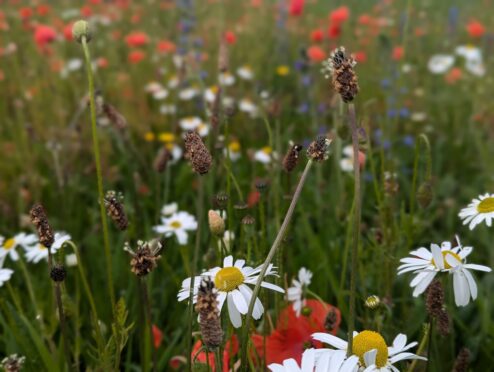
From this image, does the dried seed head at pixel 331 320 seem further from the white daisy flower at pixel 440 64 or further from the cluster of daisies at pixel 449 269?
the white daisy flower at pixel 440 64

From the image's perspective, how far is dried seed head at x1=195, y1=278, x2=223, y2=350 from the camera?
654 mm

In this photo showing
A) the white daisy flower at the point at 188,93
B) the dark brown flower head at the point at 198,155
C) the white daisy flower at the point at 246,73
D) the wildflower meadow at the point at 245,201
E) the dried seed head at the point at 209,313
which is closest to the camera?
the dried seed head at the point at 209,313

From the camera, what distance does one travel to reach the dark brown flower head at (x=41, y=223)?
0.86m

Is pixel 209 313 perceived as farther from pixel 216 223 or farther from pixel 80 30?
pixel 80 30

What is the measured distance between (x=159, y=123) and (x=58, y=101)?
43 centimetres

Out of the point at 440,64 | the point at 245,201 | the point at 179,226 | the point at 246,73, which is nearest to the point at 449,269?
the point at 179,226

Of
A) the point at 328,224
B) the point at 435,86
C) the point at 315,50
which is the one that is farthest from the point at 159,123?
the point at 435,86

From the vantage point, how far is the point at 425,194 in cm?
124

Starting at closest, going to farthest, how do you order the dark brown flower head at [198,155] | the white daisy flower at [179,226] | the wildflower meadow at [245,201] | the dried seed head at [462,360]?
the dark brown flower head at [198,155], the wildflower meadow at [245,201], the dried seed head at [462,360], the white daisy flower at [179,226]

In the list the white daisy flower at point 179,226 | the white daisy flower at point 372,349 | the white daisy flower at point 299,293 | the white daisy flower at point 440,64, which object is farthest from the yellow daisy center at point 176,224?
the white daisy flower at point 440,64

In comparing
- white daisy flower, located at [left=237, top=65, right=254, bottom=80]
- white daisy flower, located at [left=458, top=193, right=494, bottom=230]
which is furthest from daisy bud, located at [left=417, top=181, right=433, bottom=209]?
white daisy flower, located at [left=237, top=65, right=254, bottom=80]

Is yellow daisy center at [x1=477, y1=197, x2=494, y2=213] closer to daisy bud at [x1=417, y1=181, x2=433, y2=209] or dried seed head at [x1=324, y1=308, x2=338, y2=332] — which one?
daisy bud at [x1=417, y1=181, x2=433, y2=209]

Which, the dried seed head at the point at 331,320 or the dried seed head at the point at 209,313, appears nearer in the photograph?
the dried seed head at the point at 209,313

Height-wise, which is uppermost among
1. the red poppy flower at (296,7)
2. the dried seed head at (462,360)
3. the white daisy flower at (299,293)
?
the red poppy flower at (296,7)
